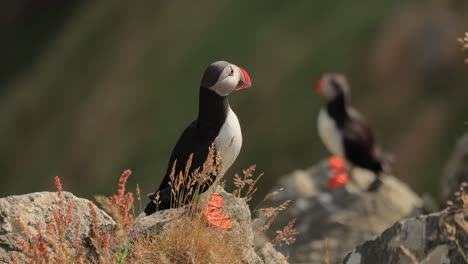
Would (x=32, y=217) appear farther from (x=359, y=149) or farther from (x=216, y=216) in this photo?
(x=359, y=149)

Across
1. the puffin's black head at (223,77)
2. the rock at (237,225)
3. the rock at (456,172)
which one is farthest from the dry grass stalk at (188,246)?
the rock at (456,172)

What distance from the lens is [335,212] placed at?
35.7 feet

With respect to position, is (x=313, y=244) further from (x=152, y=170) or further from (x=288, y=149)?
(x=152, y=170)

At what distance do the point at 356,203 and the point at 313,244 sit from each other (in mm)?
1217

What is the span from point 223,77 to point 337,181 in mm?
5313

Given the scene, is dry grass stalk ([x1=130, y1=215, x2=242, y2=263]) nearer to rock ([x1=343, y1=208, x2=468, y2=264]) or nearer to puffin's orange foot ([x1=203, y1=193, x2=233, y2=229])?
puffin's orange foot ([x1=203, y1=193, x2=233, y2=229])

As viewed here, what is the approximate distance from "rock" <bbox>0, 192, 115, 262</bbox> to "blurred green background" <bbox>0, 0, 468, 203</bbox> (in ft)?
46.7

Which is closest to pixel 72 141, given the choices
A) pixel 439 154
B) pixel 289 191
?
pixel 439 154

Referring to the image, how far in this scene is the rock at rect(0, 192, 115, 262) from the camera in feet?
18.8

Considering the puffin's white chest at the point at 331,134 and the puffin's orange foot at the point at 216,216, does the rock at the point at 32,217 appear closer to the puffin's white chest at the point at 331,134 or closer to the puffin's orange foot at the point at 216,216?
the puffin's orange foot at the point at 216,216

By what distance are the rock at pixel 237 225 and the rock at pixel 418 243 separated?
51cm

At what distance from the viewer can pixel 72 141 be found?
102 ft

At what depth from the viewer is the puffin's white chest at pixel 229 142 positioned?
6.31 metres

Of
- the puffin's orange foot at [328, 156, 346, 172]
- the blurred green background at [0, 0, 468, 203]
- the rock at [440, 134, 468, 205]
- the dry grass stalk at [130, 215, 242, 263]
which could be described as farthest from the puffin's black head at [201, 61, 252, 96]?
the blurred green background at [0, 0, 468, 203]
